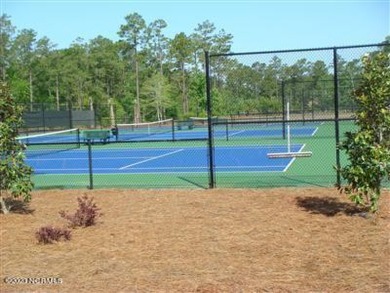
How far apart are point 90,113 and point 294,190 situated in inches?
1821

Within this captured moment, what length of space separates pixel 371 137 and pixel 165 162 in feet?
36.6

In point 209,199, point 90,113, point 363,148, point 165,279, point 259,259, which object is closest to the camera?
point 165,279

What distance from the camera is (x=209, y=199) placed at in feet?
33.1

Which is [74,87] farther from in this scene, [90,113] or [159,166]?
[159,166]

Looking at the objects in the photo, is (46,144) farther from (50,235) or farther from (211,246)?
(211,246)

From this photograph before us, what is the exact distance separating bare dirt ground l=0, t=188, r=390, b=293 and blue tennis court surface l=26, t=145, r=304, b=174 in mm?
5533

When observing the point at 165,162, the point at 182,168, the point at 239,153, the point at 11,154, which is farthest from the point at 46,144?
the point at 239,153

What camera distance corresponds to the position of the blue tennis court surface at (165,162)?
16.0 metres

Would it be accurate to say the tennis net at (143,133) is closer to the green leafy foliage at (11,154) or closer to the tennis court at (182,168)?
the tennis court at (182,168)

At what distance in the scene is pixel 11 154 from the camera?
30.7ft

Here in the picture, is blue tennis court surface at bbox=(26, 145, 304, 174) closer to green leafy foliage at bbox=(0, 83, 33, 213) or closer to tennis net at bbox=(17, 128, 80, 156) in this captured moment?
tennis net at bbox=(17, 128, 80, 156)

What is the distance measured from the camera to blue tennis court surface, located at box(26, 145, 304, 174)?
1599cm

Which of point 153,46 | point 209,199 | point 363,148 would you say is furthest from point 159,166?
point 153,46

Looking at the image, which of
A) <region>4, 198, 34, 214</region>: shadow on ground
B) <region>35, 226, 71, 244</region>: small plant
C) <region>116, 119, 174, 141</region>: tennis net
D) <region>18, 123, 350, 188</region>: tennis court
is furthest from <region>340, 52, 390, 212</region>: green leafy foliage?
<region>116, 119, 174, 141</region>: tennis net
